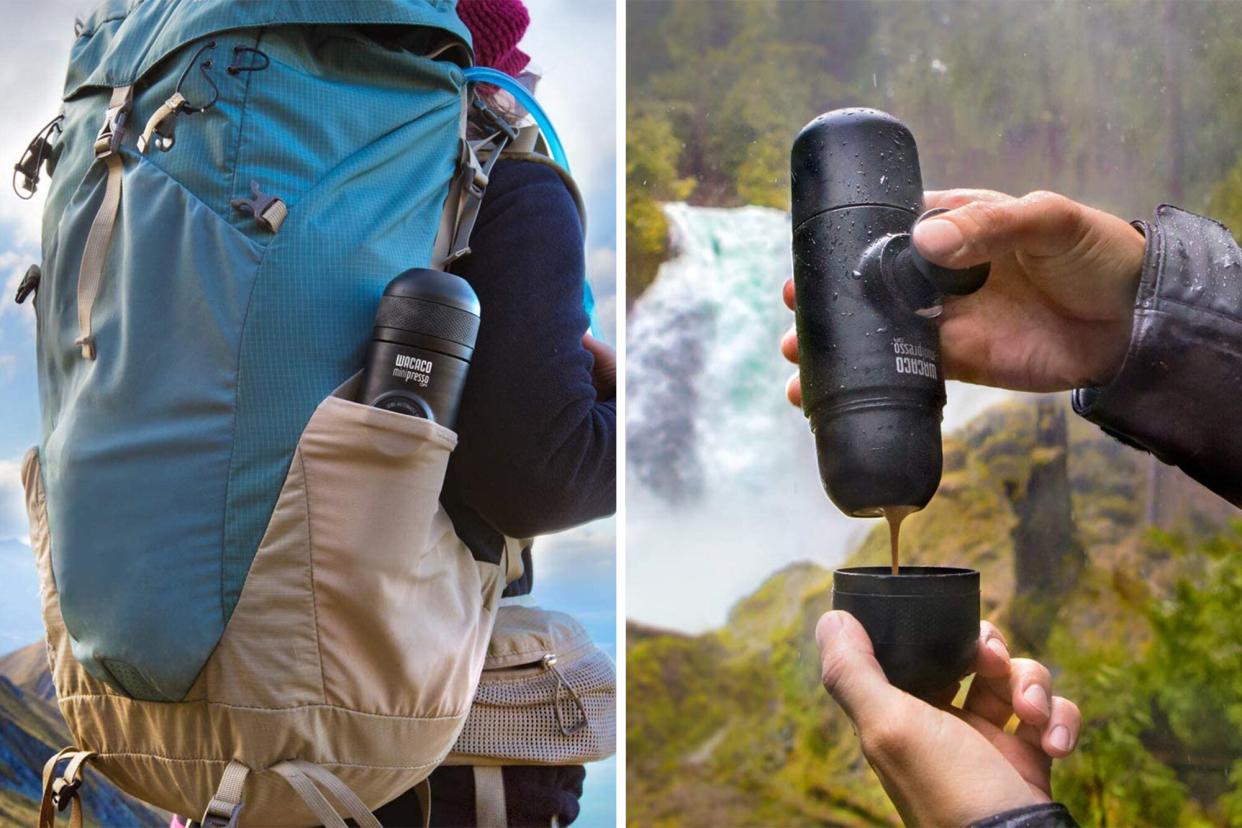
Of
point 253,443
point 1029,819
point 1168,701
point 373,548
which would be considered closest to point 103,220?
point 253,443

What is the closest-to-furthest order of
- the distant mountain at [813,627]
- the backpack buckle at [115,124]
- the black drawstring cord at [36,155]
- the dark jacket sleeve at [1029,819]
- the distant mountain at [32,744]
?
the dark jacket sleeve at [1029,819], the backpack buckle at [115,124], the black drawstring cord at [36,155], the distant mountain at [32,744], the distant mountain at [813,627]

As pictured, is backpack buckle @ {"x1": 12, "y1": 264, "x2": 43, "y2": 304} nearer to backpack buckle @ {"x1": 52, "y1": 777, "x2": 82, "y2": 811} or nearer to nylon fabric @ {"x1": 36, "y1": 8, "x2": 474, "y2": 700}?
nylon fabric @ {"x1": 36, "y1": 8, "x2": 474, "y2": 700}

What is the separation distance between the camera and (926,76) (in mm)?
2500

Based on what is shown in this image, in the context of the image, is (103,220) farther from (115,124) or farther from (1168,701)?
(1168,701)

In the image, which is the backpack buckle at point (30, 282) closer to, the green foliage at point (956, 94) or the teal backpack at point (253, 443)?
the teal backpack at point (253, 443)

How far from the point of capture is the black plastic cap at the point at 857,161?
786 millimetres

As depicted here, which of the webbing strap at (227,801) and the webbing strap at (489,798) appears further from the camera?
the webbing strap at (489,798)

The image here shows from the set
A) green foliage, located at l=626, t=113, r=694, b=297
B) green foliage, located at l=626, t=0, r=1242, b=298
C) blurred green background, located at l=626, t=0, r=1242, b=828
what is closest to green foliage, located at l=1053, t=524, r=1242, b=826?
blurred green background, located at l=626, t=0, r=1242, b=828

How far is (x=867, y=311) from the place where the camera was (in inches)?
30.2

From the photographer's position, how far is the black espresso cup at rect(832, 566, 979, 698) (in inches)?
27.4

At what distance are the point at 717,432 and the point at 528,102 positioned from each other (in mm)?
1555

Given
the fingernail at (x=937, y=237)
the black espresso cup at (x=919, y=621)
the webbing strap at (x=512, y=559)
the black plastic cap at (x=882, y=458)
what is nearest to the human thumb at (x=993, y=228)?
the fingernail at (x=937, y=237)

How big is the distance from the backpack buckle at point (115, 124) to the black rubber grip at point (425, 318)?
26 centimetres

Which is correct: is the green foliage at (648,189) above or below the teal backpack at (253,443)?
above
